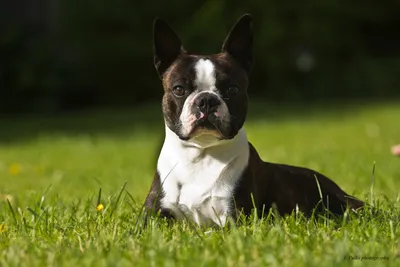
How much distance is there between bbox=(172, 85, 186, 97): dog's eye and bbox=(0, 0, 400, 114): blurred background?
13538 millimetres

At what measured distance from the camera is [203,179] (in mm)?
3492

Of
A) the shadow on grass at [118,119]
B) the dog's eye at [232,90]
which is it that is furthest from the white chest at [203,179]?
the shadow on grass at [118,119]

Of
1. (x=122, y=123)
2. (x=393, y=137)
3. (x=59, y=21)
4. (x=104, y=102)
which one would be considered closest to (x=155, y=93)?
(x=104, y=102)

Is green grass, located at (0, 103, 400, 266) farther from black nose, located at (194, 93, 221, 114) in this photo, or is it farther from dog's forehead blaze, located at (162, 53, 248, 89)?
dog's forehead blaze, located at (162, 53, 248, 89)

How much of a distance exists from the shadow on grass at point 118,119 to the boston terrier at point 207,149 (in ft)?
27.3

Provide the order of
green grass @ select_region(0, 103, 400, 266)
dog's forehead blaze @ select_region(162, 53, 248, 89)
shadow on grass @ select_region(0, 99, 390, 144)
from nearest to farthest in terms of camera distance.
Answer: green grass @ select_region(0, 103, 400, 266), dog's forehead blaze @ select_region(162, 53, 248, 89), shadow on grass @ select_region(0, 99, 390, 144)

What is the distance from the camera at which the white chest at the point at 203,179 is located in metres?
3.46

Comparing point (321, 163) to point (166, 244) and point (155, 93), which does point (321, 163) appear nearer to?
point (166, 244)

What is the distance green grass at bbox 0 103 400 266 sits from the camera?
2.83m

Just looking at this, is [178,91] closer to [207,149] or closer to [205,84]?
[205,84]

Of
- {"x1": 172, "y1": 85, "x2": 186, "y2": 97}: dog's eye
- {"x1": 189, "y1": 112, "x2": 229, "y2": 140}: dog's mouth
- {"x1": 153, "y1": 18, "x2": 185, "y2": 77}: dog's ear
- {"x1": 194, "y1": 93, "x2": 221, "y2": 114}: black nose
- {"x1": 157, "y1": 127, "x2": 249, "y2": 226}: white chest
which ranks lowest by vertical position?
{"x1": 157, "y1": 127, "x2": 249, "y2": 226}: white chest

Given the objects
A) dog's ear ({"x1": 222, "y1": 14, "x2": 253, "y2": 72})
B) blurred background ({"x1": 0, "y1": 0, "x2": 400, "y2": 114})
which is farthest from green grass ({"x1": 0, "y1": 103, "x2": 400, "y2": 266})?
blurred background ({"x1": 0, "y1": 0, "x2": 400, "y2": 114})

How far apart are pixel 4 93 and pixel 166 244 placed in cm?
1448

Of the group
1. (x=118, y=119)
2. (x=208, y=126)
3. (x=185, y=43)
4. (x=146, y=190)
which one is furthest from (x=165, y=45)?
(x=185, y=43)
